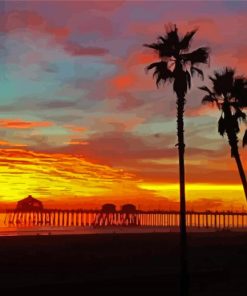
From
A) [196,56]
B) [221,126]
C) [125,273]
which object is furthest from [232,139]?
[196,56]

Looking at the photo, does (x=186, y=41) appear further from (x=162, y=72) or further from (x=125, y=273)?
(x=125, y=273)

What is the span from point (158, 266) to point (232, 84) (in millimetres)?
13052

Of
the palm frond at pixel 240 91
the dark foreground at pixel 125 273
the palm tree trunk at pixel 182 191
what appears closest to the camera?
the palm tree trunk at pixel 182 191

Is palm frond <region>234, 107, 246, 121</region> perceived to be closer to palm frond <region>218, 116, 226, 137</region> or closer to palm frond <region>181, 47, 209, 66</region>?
palm frond <region>218, 116, 226, 137</region>

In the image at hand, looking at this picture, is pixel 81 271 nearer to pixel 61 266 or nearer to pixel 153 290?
pixel 61 266

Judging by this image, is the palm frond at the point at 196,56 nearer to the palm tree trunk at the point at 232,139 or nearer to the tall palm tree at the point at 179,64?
the tall palm tree at the point at 179,64

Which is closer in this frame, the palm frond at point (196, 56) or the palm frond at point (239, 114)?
the palm frond at point (196, 56)

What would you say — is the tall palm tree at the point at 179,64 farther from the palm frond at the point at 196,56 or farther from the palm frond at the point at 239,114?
the palm frond at the point at 239,114

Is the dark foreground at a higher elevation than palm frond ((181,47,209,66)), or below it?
below

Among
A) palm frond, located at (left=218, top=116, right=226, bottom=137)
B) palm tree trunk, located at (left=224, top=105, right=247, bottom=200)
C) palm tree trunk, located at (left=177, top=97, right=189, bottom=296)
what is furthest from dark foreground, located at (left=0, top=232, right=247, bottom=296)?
palm frond, located at (left=218, top=116, right=226, bottom=137)

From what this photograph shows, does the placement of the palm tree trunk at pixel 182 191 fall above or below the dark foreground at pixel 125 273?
above

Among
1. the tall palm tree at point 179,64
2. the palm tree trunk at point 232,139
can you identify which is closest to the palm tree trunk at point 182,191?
the tall palm tree at point 179,64

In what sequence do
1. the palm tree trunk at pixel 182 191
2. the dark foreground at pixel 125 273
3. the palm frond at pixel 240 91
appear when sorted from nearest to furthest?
the palm tree trunk at pixel 182 191, the dark foreground at pixel 125 273, the palm frond at pixel 240 91

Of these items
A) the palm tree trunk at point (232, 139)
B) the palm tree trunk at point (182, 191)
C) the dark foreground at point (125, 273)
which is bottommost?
the dark foreground at point (125, 273)
